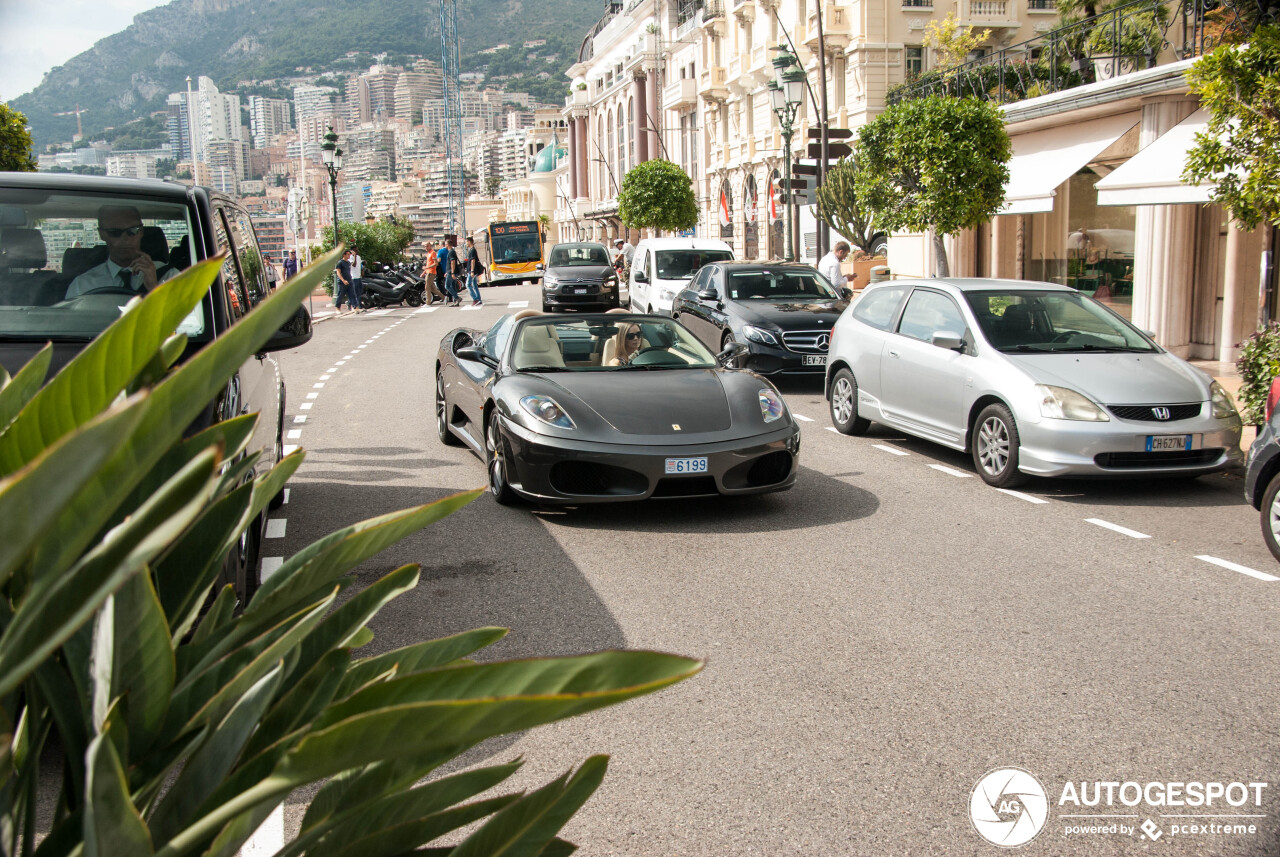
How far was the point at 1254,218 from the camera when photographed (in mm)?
9961

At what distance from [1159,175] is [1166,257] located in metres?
2.50

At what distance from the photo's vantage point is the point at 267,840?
3418 mm

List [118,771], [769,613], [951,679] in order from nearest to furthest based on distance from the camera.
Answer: [118,771] < [951,679] < [769,613]

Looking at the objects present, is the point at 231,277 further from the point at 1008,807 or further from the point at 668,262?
the point at 668,262

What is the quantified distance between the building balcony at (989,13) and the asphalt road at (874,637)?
1468 inches

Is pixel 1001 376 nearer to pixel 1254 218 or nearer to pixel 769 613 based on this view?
pixel 1254 218

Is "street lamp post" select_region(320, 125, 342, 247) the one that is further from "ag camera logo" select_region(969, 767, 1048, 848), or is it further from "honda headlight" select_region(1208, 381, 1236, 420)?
"ag camera logo" select_region(969, 767, 1048, 848)

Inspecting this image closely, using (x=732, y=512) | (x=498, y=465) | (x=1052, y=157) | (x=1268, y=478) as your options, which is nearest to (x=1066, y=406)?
(x=1268, y=478)

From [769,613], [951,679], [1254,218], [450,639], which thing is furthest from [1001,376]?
[450,639]

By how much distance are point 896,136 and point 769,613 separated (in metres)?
13.4

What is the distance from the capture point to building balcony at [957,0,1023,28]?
42.3m

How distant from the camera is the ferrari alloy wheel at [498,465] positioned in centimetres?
788

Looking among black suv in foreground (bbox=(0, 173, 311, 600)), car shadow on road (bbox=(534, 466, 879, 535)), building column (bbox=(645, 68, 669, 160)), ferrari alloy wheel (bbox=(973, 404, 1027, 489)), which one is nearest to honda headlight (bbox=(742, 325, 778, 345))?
ferrari alloy wheel (bbox=(973, 404, 1027, 489))

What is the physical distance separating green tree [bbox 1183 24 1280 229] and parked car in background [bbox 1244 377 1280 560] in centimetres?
344
